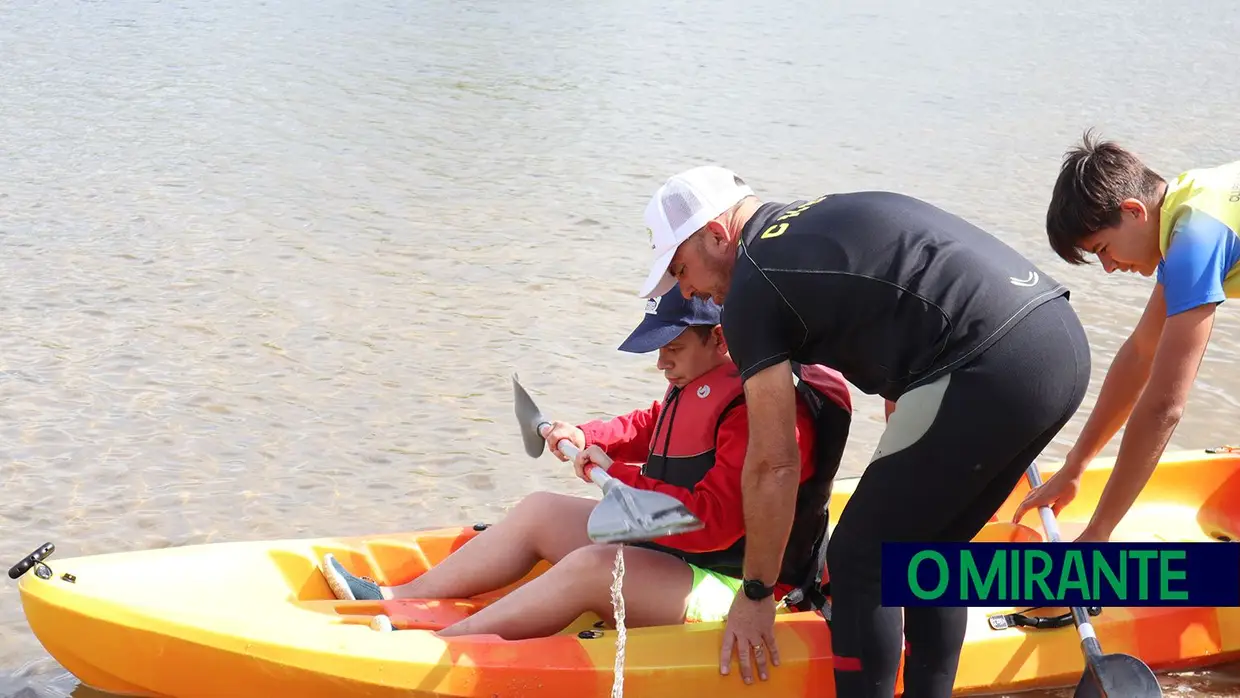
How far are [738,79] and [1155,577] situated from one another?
10.4 m

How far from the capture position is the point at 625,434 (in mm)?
3771

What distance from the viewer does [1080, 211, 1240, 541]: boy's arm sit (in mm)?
2939

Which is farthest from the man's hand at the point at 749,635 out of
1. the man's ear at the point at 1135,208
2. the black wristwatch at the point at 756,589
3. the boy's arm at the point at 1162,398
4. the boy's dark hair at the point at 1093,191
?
the man's ear at the point at 1135,208

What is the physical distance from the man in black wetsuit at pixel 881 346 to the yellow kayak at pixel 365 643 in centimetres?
49

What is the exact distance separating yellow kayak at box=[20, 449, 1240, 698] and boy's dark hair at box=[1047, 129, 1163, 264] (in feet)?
3.77

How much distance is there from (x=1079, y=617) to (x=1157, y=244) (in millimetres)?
980

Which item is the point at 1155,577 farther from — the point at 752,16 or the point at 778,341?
the point at 752,16

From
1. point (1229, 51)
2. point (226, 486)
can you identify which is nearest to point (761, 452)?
point (226, 486)

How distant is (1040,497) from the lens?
3.62 metres

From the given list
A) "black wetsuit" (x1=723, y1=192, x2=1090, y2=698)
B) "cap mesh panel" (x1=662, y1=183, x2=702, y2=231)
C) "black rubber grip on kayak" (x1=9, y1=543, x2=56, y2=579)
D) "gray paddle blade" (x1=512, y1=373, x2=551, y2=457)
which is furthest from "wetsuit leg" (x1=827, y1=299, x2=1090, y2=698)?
"black rubber grip on kayak" (x1=9, y1=543, x2=56, y2=579)

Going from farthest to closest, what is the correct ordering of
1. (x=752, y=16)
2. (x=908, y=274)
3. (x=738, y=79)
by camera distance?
(x=752, y=16) < (x=738, y=79) < (x=908, y=274)

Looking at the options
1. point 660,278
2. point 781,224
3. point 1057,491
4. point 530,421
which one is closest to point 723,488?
point 660,278

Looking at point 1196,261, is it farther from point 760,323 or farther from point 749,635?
point 749,635

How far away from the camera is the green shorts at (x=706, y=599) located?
3.39 meters
